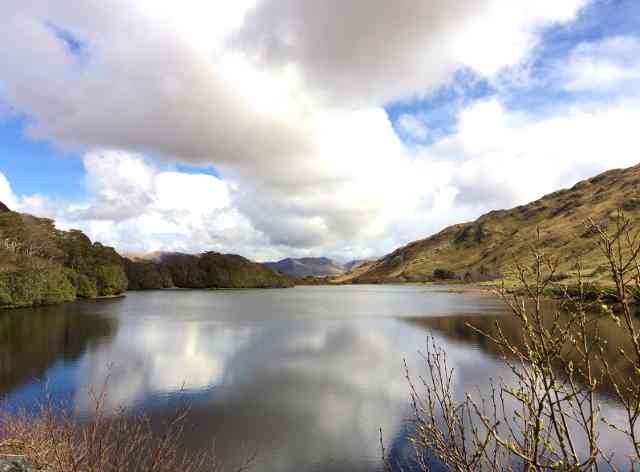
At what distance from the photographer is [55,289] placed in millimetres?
82688

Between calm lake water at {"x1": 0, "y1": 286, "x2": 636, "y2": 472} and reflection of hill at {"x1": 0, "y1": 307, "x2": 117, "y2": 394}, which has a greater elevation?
reflection of hill at {"x1": 0, "y1": 307, "x2": 117, "y2": 394}

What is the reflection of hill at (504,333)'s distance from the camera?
29.8 m

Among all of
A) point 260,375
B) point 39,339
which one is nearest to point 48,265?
point 39,339

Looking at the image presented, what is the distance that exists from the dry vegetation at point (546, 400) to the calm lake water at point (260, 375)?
252 centimetres

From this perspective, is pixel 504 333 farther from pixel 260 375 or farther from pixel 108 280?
pixel 108 280

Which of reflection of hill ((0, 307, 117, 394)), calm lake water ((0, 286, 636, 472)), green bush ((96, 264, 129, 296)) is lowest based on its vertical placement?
calm lake water ((0, 286, 636, 472))

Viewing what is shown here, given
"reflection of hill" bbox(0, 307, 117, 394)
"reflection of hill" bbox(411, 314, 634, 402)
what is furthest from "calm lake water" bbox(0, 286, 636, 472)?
"reflection of hill" bbox(411, 314, 634, 402)

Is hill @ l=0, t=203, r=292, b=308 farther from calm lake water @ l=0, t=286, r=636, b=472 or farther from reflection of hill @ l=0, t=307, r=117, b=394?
calm lake water @ l=0, t=286, r=636, b=472

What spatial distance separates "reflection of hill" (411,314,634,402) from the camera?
2983cm

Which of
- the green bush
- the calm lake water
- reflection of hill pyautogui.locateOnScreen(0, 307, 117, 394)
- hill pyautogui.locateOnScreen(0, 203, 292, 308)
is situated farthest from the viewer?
the green bush

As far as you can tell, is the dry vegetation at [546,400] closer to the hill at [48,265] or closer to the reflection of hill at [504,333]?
the reflection of hill at [504,333]

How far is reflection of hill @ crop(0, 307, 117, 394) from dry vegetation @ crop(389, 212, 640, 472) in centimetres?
2542

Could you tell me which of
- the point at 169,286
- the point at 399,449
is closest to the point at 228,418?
the point at 399,449

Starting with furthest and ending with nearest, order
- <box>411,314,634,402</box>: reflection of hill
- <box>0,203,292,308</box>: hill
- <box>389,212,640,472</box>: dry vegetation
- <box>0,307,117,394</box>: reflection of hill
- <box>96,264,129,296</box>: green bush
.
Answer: <box>96,264,129,296</box>: green bush → <box>0,203,292,308</box>: hill → <box>411,314,634,402</box>: reflection of hill → <box>0,307,117,394</box>: reflection of hill → <box>389,212,640,472</box>: dry vegetation
